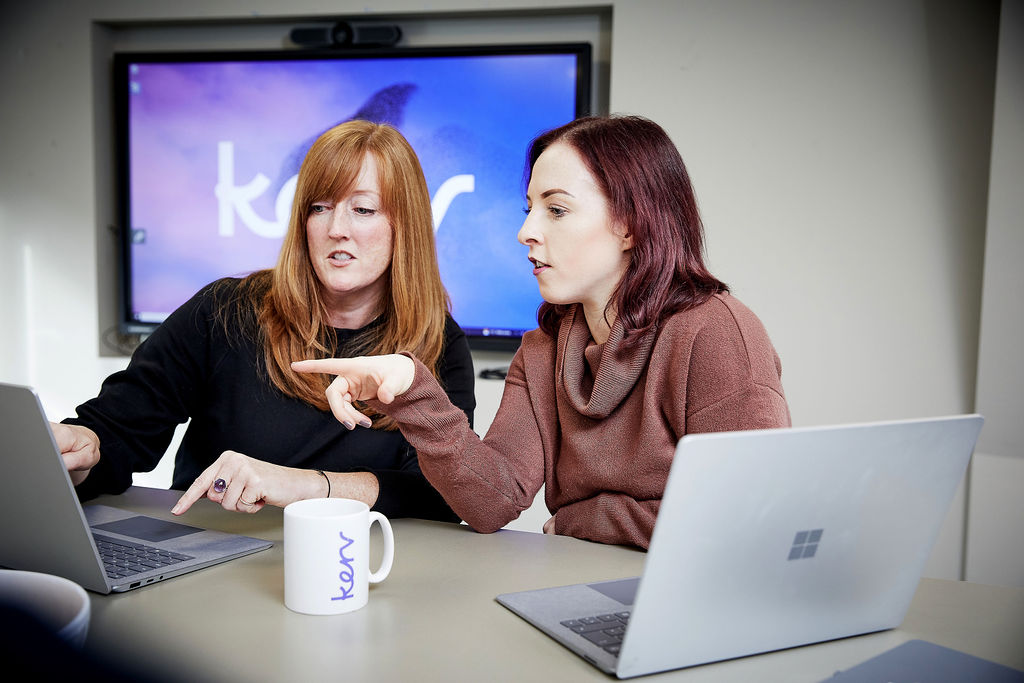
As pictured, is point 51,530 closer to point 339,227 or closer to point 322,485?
point 322,485

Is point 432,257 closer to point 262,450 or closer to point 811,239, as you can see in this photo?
point 262,450

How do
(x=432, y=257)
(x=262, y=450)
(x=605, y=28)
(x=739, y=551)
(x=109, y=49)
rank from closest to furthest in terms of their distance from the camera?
(x=739, y=551)
(x=262, y=450)
(x=432, y=257)
(x=605, y=28)
(x=109, y=49)

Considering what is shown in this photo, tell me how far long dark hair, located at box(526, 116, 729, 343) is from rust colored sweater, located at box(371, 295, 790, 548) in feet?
0.11

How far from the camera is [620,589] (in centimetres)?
87

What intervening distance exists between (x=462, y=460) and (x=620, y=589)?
0.31m

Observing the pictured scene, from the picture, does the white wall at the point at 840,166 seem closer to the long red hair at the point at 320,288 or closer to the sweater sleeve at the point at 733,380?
the long red hair at the point at 320,288

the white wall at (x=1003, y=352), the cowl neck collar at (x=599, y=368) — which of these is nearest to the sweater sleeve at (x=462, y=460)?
the cowl neck collar at (x=599, y=368)

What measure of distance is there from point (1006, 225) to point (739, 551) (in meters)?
2.06

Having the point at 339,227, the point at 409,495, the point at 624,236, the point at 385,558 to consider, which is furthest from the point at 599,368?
the point at 339,227

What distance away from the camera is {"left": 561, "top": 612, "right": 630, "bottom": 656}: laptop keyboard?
2.35 ft

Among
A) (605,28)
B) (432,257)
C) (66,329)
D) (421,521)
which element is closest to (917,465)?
(421,521)

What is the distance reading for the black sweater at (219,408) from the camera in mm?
1419

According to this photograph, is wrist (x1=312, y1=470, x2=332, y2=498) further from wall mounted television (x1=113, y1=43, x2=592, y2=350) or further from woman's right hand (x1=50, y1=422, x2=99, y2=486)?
wall mounted television (x1=113, y1=43, x2=592, y2=350)

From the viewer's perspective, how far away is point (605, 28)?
8.88 feet
